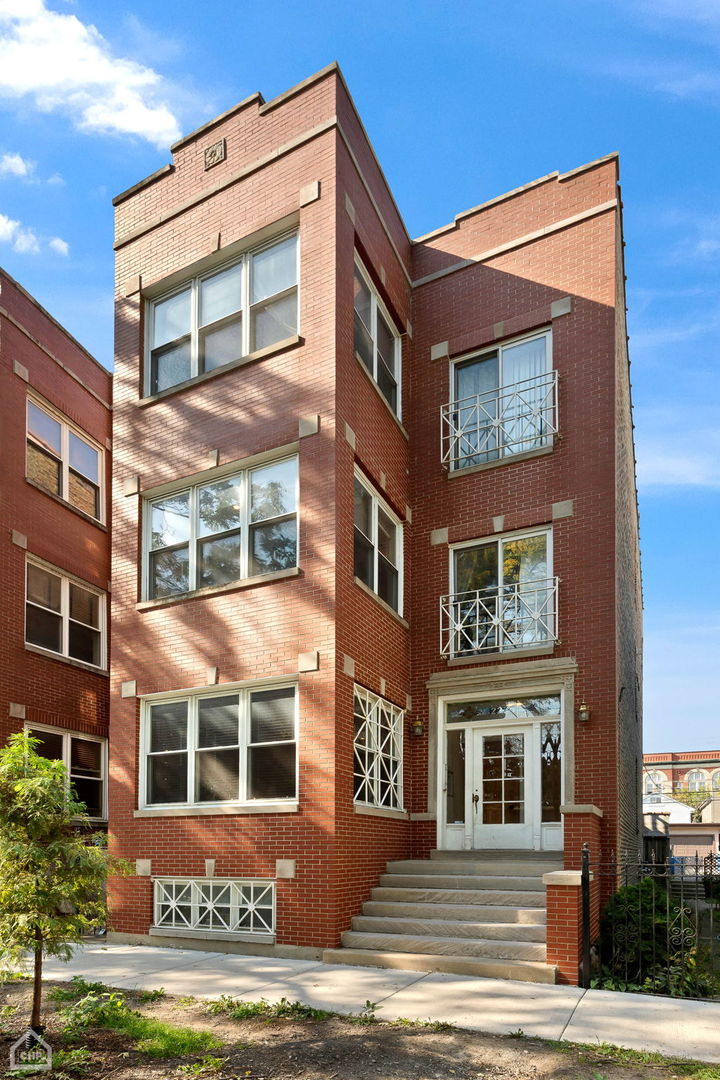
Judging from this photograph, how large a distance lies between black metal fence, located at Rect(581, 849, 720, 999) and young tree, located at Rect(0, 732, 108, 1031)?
16.4 ft

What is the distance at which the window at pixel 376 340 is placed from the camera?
12844mm

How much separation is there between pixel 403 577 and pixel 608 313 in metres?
5.22

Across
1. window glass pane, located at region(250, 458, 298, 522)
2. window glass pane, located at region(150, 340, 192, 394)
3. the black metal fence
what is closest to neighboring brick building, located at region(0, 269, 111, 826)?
window glass pane, located at region(150, 340, 192, 394)

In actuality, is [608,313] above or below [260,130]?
below

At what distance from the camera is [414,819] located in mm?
12734

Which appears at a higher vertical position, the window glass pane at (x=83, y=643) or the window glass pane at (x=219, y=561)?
the window glass pane at (x=219, y=561)

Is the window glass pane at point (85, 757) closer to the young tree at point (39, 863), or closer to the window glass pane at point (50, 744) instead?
the window glass pane at point (50, 744)

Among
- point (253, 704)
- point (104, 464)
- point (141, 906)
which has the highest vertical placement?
point (104, 464)

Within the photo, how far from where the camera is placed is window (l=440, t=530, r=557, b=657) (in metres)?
12.6

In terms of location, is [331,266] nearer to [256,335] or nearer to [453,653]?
[256,335]

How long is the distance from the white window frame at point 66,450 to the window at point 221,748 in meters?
6.74

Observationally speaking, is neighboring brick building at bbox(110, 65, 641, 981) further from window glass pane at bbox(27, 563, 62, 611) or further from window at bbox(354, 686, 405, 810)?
window glass pane at bbox(27, 563, 62, 611)

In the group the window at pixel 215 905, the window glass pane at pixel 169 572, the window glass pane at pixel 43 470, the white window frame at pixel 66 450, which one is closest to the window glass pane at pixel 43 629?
the white window frame at pixel 66 450

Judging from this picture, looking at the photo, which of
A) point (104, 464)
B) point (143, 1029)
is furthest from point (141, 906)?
point (104, 464)
